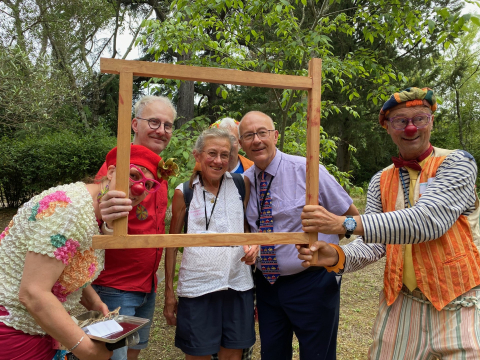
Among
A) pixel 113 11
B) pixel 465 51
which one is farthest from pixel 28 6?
pixel 465 51

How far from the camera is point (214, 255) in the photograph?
2.29 m

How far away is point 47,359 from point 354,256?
1.67 metres

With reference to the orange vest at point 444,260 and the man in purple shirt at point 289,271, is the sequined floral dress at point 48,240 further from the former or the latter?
the orange vest at point 444,260

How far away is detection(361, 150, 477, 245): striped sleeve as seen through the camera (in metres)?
1.66

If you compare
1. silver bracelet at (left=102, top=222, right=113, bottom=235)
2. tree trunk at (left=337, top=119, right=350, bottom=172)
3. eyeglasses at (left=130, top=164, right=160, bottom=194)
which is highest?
tree trunk at (left=337, top=119, right=350, bottom=172)

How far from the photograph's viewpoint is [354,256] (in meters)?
2.05

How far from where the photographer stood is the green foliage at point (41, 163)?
9938 millimetres

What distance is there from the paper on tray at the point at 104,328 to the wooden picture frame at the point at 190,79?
42 centimetres

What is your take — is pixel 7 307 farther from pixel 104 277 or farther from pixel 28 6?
pixel 28 6

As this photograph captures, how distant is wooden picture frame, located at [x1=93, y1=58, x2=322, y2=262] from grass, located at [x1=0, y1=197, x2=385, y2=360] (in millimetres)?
2624

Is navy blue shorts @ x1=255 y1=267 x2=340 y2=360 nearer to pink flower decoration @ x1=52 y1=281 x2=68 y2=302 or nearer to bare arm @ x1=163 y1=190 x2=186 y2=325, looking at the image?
bare arm @ x1=163 y1=190 x2=186 y2=325

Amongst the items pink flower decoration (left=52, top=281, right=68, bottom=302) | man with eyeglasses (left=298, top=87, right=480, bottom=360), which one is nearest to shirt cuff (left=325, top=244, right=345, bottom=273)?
man with eyeglasses (left=298, top=87, right=480, bottom=360)

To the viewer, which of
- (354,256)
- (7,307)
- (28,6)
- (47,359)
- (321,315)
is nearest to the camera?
(7,307)

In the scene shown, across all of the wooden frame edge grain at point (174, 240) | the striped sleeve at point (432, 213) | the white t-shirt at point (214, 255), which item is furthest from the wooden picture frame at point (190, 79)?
the white t-shirt at point (214, 255)
